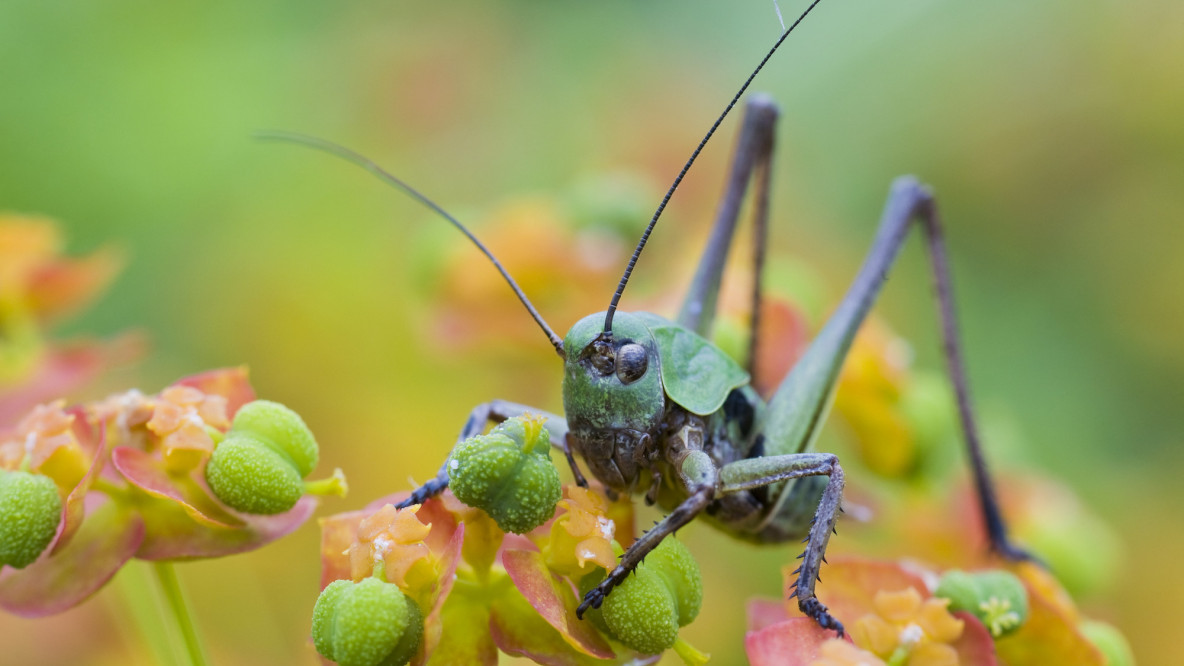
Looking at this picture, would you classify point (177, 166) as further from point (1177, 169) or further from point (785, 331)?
point (1177, 169)

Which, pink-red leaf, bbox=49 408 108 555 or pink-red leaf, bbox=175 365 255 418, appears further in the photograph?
pink-red leaf, bbox=175 365 255 418

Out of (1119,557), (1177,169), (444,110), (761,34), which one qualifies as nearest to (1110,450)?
(1119,557)

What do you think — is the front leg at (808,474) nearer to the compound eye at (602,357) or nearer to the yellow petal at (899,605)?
the yellow petal at (899,605)

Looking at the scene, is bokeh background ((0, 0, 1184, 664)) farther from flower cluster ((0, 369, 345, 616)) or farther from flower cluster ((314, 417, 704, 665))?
flower cluster ((314, 417, 704, 665))

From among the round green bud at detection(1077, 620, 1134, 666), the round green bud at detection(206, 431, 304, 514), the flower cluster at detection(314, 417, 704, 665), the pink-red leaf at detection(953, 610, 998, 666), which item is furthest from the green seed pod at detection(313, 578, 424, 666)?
the round green bud at detection(1077, 620, 1134, 666)

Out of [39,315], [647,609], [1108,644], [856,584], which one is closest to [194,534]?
[647,609]

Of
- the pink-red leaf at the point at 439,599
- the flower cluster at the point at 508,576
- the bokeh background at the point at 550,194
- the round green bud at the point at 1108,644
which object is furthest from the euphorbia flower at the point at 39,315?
the round green bud at the point at 1108,644
